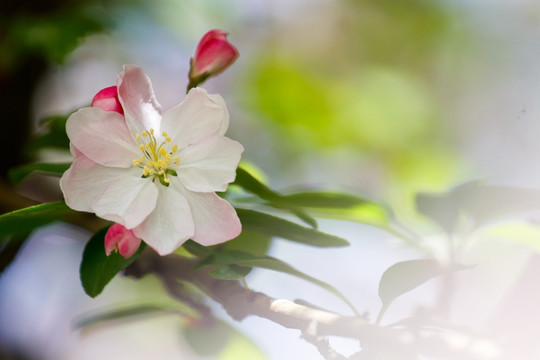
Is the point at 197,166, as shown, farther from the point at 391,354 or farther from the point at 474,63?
the point at 474,63

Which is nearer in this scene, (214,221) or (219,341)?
(214,221)

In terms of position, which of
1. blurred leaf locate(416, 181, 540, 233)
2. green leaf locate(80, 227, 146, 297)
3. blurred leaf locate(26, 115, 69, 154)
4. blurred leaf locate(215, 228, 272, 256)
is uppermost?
blurred leaf locate(416, 181, 540, 233)

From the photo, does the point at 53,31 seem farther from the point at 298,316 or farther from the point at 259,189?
the point at 298,316

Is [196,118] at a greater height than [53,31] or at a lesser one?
lesser

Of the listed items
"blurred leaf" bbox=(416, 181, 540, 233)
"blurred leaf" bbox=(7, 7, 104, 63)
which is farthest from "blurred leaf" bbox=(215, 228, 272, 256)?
"blurred leaf" bbox=(7, 7, 104, 63)

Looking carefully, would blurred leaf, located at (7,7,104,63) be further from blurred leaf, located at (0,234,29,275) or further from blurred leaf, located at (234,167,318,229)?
blurred leaf, located at (234,167,318,229)

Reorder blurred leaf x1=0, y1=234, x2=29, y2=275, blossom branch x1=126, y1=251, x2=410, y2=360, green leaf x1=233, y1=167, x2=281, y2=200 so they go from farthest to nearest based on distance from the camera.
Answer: blurred leaf x1=0, y1=234, x2=29, y2=275
green leaf x1=233, y1=167, x2=281, y2=200
blossom branch x1=126, y1=251, x2=410, y2=360

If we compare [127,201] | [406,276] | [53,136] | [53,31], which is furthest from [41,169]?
[53,31]
